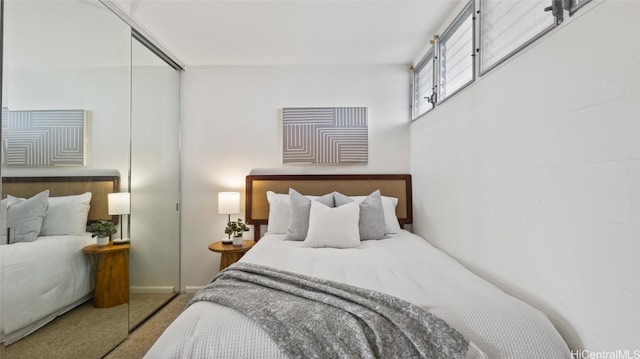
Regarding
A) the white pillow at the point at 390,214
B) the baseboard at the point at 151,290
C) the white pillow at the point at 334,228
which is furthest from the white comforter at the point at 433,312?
the baseboard at the point at 151,290

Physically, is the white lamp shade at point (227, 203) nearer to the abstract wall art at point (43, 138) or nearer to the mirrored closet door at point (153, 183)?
the mirrored closet door at point (153, 183)

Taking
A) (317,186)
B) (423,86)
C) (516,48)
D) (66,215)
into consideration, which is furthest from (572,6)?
(66,215)

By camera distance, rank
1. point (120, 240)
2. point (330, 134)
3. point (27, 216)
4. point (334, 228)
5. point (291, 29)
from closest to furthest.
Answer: point (27, 216) → point (120, 240) → point (334, 228) → point (291, 29) → point (330, 134)

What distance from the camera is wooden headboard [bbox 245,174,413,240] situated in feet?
10.3

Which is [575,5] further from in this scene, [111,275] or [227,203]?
[111,275]

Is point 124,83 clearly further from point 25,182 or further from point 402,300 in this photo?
point 402,300

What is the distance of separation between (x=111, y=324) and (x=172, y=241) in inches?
41.5

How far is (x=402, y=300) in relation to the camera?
1179 mm

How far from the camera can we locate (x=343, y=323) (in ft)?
3.51

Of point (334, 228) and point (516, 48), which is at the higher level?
point (516, 48)

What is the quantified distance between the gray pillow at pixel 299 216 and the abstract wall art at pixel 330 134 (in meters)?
0.65

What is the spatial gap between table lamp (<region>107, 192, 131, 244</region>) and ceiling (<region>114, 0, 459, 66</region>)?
1444mm

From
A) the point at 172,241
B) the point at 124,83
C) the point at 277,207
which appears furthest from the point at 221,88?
the point at 172,241

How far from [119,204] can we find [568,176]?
108 inches
